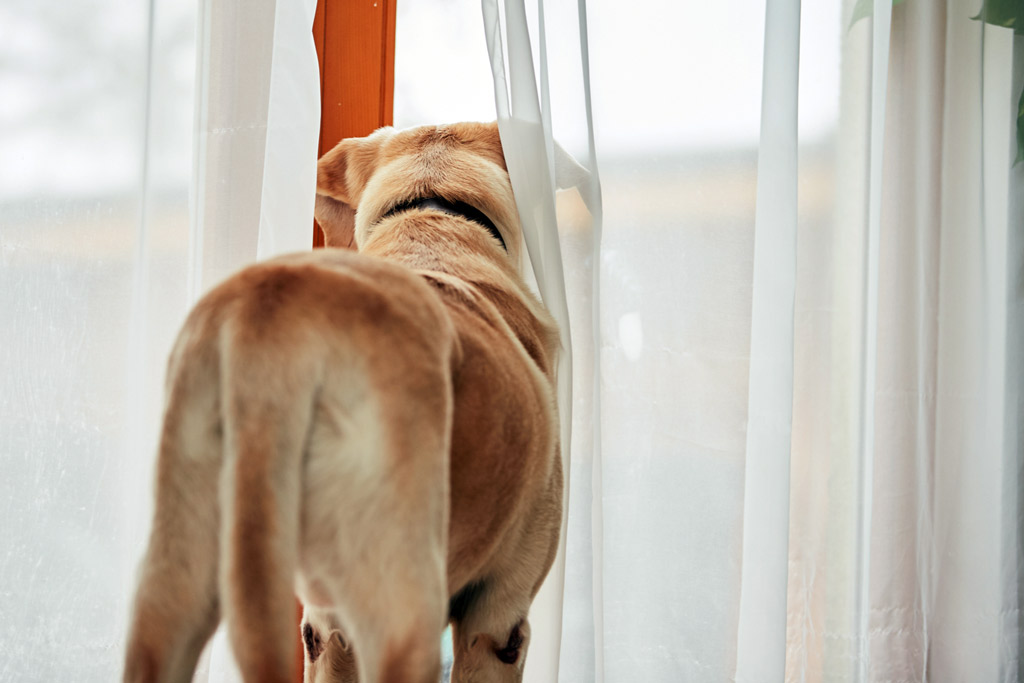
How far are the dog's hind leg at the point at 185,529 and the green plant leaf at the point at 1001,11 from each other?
134 cm

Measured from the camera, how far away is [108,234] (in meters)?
1.07

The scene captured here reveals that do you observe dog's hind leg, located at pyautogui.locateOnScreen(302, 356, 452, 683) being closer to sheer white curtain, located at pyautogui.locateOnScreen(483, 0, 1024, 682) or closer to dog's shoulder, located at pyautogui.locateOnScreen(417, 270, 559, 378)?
dog's shoulder, located at pyautogui.locateOnScreen(417, 270, 559, 378)

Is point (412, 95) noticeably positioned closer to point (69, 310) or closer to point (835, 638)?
point (69, 310)

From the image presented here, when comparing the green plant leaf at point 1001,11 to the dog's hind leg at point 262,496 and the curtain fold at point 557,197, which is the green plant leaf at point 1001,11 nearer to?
the curtain fold at point 557,197

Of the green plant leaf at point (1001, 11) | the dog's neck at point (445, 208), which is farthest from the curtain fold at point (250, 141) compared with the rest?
the green plant leaf at point (1001, 11)

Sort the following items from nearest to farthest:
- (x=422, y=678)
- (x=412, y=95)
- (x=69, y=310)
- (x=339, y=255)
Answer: (x=422, y=678)
(x=339, y=255)
(x=69, y=310)
(x=412, y=95)

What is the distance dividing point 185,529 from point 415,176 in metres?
0.54

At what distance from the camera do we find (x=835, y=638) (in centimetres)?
111

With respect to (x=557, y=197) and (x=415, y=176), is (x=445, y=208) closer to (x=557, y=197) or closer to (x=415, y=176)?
(x=415, y=176)

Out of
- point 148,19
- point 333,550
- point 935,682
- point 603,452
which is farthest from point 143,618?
point 935,682

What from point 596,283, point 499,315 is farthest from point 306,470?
point 596,283

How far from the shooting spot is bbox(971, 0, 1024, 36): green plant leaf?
1279 millimetres

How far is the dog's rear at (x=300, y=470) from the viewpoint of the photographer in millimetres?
512

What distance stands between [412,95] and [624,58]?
334 mm
